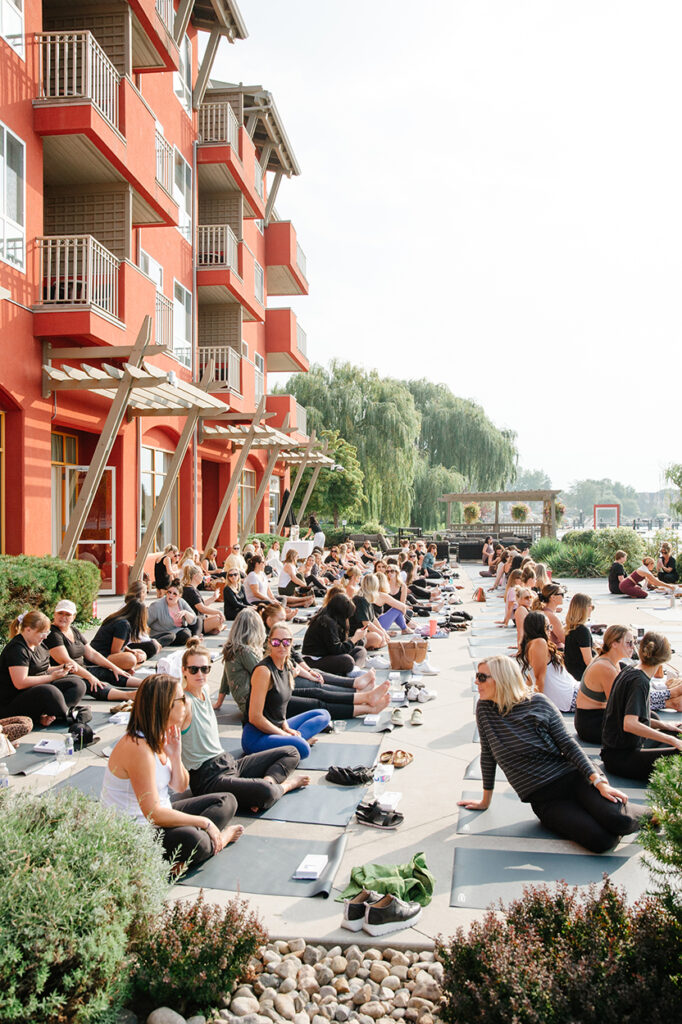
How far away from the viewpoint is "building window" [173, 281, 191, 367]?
69.1 feet

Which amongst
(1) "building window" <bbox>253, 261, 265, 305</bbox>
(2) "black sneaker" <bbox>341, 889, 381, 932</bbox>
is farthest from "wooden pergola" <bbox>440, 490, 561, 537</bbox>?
(2) "black sneaker" <bbox>341, 889, 381, 932</bbox>

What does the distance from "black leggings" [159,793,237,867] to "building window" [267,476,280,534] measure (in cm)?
2975

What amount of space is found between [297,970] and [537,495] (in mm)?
35973

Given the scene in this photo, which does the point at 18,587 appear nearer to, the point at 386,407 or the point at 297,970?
the point at 297,970

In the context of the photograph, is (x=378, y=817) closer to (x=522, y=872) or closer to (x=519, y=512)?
(x=522, y=872)

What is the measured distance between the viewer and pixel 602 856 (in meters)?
4.78

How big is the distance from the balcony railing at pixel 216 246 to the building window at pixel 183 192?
939 mm

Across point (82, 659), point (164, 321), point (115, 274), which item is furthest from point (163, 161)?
point (82, 659)

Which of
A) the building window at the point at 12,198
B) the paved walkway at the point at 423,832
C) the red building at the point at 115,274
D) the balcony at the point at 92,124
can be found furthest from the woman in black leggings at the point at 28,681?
the balcony at the point at 92,124

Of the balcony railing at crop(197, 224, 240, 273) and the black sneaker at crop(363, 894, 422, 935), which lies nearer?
the black sneaker at crop(363, 894, 422, 935)

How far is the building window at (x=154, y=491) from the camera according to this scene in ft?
61.4

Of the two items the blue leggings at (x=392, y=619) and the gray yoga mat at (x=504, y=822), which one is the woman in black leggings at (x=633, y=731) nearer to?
the gray yoga mat at (x=504, y=822)

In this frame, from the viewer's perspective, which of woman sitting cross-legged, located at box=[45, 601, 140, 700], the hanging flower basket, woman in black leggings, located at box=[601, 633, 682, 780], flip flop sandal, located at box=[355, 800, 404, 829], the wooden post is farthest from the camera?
the hanging flower basket

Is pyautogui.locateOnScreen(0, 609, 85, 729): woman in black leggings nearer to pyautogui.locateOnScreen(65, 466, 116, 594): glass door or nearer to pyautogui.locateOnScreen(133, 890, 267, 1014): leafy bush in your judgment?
pyautogui.locateOnScreen(133, 890, 267, 1014): leafy bush
